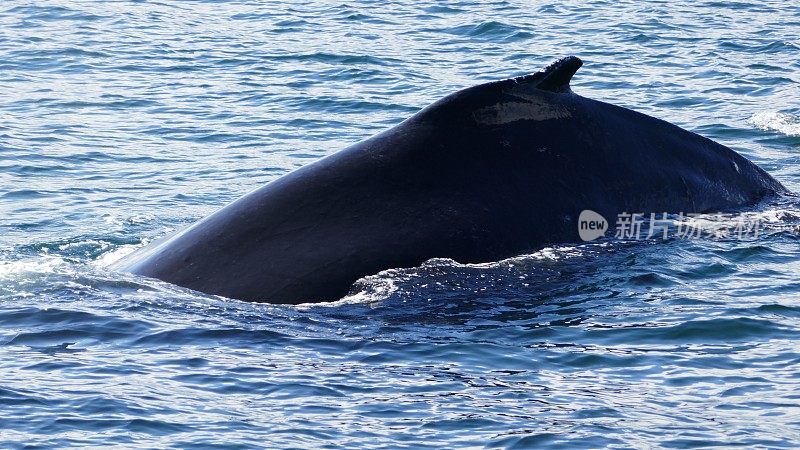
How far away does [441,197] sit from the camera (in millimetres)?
10875

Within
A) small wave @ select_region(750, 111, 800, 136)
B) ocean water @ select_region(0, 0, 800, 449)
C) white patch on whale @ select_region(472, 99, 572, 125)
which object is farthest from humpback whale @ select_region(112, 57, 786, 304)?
small wave @ select_region(750, 111, 800, 136)

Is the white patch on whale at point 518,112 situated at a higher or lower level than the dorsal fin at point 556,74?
lower

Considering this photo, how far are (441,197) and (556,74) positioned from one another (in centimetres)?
164

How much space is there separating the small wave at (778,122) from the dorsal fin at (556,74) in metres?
8.88

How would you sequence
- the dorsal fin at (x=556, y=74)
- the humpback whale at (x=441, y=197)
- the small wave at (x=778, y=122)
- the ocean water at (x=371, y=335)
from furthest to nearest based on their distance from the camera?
the small wave at (x=778, y=122)
the dorsal fin at (x=556, y=74)
the humpback whale at (x=441, y=197)
the ocean water at (x=371, y=335)


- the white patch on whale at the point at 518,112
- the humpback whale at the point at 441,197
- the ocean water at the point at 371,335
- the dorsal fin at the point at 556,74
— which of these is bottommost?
the ocean water at the point at 371,335

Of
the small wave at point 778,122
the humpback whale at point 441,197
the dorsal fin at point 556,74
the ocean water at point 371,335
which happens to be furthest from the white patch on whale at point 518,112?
the small wave at point 778,122

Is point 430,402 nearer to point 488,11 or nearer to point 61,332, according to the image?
point 61,332

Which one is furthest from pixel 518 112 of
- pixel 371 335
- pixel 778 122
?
pixel 778 122

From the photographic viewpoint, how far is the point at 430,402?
8.93m

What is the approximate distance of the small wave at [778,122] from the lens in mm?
19906

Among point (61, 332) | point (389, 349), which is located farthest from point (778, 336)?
point (61, 332)

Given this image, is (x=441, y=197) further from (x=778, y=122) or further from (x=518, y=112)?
(x=778, y=122)

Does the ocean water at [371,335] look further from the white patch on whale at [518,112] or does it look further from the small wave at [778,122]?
the white patch on whale at [518,112]
